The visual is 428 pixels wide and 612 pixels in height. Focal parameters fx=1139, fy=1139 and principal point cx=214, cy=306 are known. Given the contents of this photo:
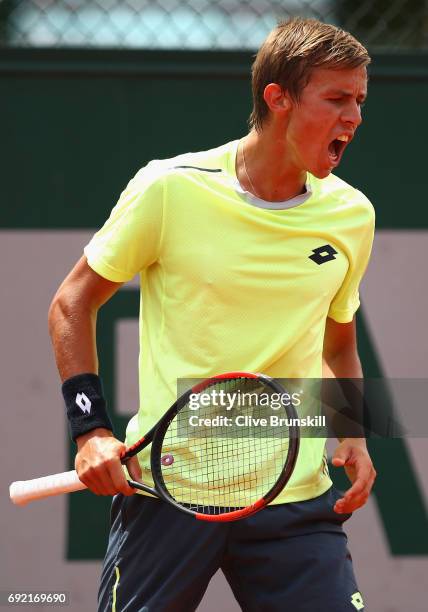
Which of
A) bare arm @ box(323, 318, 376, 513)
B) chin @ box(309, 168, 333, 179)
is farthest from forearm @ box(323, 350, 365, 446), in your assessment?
chin @ box(309, 168, 333, 179)

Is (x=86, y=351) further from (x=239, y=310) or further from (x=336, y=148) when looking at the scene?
(x=336, y=148)

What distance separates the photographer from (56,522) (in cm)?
401

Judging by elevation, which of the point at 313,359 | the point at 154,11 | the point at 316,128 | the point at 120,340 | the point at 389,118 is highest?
the point at 154,11

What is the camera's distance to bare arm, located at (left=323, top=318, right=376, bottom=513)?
2.49 meters

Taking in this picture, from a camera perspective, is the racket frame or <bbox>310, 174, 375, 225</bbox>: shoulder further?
<bbox>310, 174, 375, 225</bbox>: shoulder

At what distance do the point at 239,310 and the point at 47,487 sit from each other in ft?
1.86

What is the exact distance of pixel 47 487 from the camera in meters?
2.46

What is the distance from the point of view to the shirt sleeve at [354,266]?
2.67 meters

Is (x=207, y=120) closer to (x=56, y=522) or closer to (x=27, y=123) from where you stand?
(x=27, y=123)

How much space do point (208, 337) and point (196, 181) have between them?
0.35m

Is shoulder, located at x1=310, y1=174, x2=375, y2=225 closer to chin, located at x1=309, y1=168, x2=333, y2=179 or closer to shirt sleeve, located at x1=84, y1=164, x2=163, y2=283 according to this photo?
chin, located at x1=309, y1=168, x2=333, y2=179

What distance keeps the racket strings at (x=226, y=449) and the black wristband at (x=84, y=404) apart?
0.16 meters

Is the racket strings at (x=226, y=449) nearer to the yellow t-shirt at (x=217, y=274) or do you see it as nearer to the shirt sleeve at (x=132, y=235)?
the yellow t-shirt at (x=217, y=274)

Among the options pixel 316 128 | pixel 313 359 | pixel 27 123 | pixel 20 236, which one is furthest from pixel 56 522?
pixel 316 128
